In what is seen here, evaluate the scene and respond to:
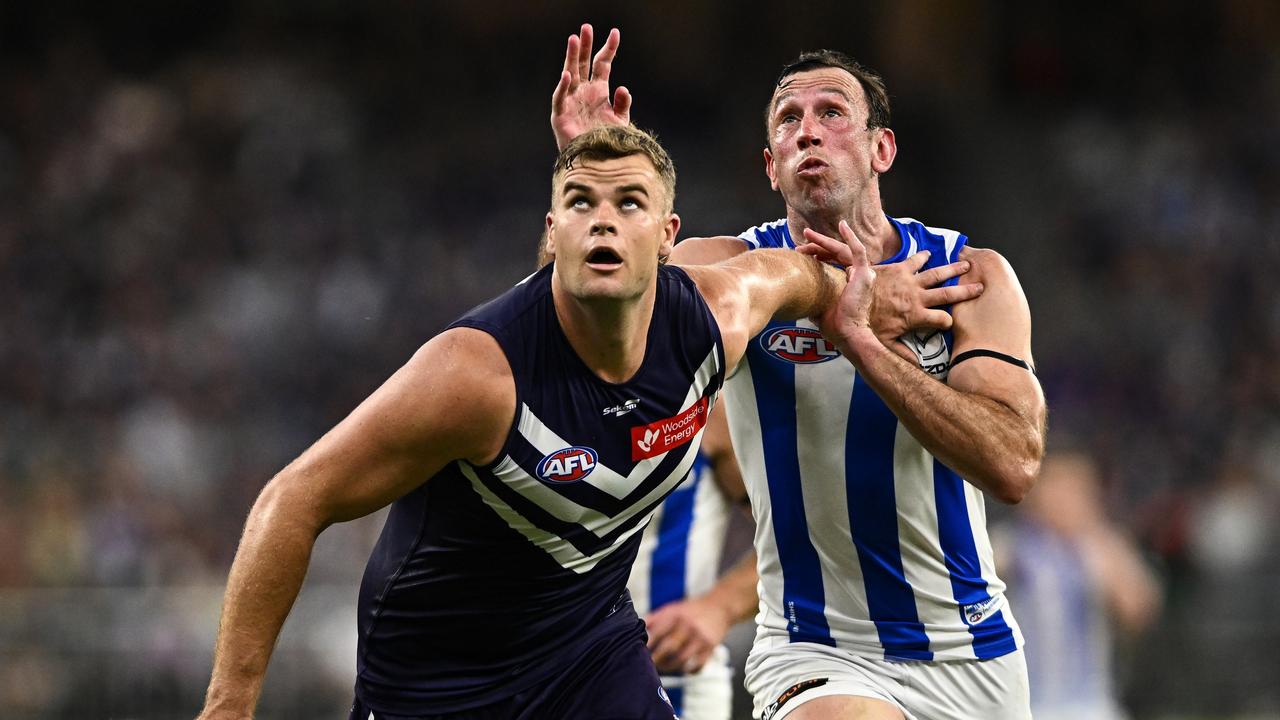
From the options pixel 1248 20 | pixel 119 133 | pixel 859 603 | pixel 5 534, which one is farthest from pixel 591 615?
pixel 1248 20

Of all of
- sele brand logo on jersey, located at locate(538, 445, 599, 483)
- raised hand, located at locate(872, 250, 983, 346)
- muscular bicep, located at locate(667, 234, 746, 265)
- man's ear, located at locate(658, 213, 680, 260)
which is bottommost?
sele brand logo on jersey, located at locate(538, 445, 599, 483)

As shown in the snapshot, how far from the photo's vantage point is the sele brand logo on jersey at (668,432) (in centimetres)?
403

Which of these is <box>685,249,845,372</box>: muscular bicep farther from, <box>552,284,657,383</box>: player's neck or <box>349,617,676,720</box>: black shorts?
<box>349,617,676,720</box>: black shorts

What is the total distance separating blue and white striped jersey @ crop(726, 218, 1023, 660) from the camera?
4.57 meters

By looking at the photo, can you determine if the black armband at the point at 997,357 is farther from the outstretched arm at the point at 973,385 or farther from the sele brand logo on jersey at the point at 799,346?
the sele brand logo on jersey at the point at 799,346

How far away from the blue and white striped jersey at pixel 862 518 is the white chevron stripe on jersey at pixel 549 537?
604 mm

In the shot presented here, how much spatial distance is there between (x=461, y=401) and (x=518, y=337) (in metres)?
0.30

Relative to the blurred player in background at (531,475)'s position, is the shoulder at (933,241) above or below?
above

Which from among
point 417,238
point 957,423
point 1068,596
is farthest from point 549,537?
point 417,238

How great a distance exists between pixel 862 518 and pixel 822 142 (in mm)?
1183

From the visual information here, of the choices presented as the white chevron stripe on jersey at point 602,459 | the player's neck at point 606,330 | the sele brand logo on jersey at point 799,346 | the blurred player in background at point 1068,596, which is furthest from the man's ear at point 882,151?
the blurred player in background at point 1068,596

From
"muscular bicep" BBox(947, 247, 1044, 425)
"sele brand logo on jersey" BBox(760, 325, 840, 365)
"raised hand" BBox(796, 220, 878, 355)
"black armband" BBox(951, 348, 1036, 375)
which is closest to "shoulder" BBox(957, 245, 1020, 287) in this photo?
"muscular bicep" BBox(947, 247, 1044, 425)

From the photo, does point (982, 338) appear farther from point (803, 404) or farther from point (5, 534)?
point (5, 534)

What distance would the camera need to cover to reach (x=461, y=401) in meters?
3.57
